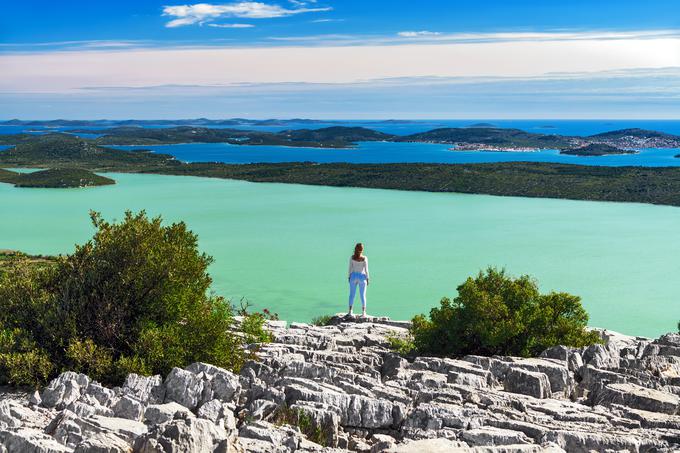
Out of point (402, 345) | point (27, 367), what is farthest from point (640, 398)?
point (27, 367)

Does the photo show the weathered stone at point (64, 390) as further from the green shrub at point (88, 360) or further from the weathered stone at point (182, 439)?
the weathered stone at point (182, 439)

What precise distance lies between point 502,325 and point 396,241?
1425 inches

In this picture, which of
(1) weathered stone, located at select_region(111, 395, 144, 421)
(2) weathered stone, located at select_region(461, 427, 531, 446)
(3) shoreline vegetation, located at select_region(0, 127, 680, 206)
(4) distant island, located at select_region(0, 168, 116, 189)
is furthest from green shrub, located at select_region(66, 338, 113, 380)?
(4) distant island, located at select_region(0, 168, 116, 189)

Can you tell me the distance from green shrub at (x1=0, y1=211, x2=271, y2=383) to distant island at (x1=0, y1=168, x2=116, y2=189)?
87.2 meters

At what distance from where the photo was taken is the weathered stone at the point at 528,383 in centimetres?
1182

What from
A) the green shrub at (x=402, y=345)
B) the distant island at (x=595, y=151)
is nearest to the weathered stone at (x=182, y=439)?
the green shrub at (x=402, y=345)

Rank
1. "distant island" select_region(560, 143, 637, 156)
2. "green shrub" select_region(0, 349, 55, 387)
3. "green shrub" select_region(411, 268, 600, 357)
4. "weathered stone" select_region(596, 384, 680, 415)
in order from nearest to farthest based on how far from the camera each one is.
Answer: "weathered stone" select_region(596, 384, 680, 415)
"green shrub" select_region(0, 349, 55, 387)
"green shrub" select_region(411, 268, 600, 357)
"distant island" select_region(560, 143, 637, 156)

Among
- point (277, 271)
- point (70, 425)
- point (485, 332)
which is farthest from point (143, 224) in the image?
point (277, 271)

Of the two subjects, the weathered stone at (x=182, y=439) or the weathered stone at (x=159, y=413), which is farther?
the weathered stone at (x=159, y=413)

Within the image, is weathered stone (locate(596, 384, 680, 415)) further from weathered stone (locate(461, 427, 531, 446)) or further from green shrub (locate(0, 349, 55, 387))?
green shrub (locate(0, 349, 55, 387))

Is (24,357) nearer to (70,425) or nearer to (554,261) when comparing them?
(70,425)

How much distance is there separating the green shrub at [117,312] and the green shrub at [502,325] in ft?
13.8

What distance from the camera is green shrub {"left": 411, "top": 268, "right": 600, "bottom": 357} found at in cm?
1496

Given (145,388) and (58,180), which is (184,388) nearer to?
(145,388)
